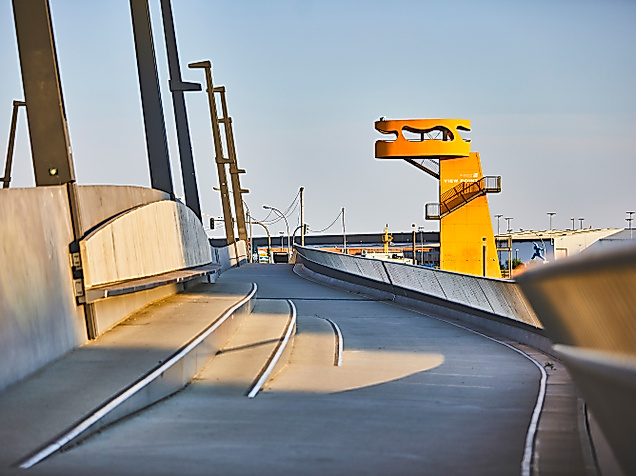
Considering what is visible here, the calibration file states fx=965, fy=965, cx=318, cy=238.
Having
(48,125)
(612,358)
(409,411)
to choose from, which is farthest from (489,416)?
(48,125)

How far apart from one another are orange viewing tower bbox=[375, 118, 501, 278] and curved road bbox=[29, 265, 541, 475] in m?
46.3

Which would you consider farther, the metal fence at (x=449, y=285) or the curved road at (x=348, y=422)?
the metal fence at (x=449, y=285)

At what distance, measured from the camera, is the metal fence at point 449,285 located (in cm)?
2047

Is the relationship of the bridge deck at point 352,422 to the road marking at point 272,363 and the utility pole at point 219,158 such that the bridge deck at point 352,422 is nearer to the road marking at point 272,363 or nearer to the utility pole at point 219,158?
the road marking at point 272,363

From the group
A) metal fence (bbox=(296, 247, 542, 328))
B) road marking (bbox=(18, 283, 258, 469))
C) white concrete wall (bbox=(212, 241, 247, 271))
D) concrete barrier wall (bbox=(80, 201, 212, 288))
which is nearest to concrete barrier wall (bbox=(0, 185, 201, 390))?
concrete barrier wall (bbox=(80, 201, 212, 288))

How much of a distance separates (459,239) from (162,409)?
2194 inches

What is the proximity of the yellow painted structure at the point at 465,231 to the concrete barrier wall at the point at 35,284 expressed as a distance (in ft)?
174

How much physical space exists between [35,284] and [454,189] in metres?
55.7

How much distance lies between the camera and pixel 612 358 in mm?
5477

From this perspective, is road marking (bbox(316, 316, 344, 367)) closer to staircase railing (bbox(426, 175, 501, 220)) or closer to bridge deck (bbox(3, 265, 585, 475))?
bridge deck (bbox(3, 265, 585, 475))

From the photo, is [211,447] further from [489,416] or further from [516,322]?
[516,322]

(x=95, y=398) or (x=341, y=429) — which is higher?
(x=95, y=398)

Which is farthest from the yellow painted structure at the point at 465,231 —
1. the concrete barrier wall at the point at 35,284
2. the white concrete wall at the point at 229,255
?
the concrete barrier wall at the point at 35,284

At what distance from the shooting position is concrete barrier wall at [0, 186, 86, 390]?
33.2 feet
